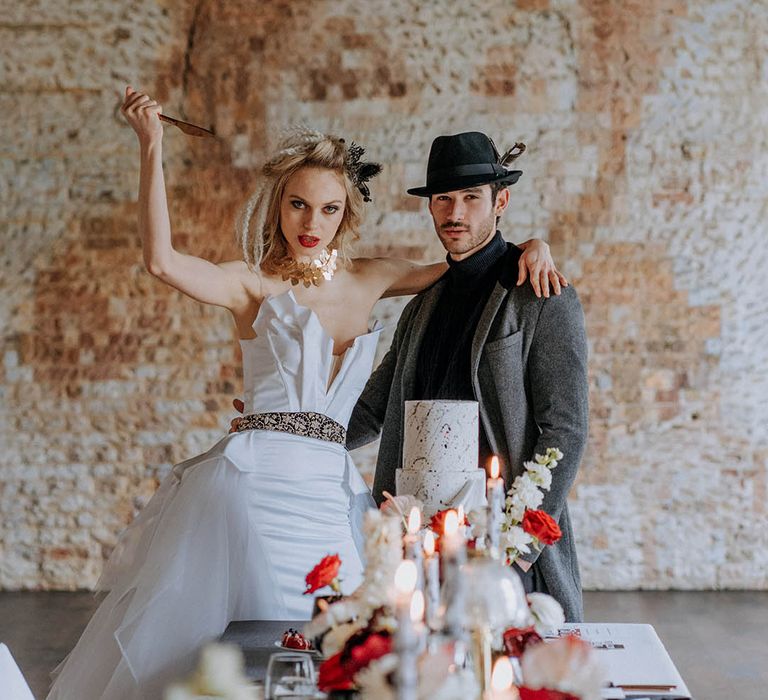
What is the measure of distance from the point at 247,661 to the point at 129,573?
0.79 metres

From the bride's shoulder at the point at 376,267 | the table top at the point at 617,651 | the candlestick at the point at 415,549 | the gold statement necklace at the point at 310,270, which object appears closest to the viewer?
the candlestick at the point at 415,549

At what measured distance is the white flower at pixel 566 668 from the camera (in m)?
1.10

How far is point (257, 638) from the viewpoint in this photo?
7.26 feet

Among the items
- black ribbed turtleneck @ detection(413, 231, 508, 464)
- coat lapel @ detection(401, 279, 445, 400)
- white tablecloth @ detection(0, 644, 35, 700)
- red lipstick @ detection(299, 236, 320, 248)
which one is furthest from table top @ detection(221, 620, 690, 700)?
red lipstick @ detection(299, 236, 320, 248)

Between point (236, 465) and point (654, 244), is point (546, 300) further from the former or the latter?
point (654, 244)

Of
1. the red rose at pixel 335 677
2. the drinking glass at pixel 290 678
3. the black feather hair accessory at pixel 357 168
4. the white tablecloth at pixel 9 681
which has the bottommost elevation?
the white tablecloth at pixel 9 681

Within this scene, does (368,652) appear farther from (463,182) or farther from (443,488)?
(463,182)

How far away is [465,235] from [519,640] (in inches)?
64.9

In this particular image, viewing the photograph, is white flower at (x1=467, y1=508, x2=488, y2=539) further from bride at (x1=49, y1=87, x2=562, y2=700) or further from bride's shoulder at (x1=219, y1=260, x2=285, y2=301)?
bride's shoulder at (x1=219, y1=260, x2=285, y2=301)

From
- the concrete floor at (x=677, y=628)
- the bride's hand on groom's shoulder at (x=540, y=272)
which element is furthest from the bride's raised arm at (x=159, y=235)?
the concrete floor at (x=677, y=628)

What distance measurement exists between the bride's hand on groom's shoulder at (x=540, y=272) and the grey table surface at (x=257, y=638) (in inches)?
47.4

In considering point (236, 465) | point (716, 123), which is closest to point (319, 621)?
point (236, 465)

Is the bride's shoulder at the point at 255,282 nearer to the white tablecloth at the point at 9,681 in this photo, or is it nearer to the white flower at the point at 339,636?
the white tablecloth at the point at 9,681

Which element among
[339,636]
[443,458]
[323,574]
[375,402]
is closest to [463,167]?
[375,402]
